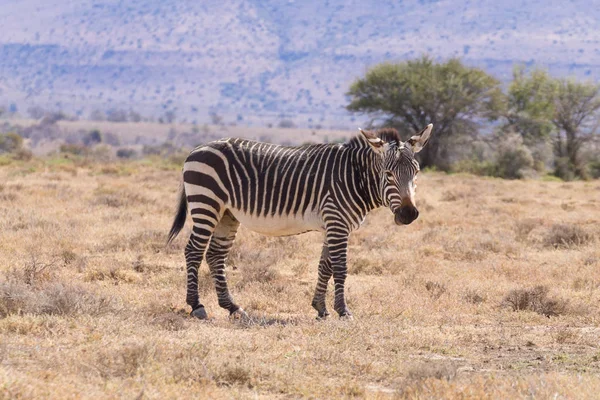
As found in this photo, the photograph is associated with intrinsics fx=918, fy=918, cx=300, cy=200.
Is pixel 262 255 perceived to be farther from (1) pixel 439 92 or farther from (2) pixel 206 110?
(2) pixel 206 110

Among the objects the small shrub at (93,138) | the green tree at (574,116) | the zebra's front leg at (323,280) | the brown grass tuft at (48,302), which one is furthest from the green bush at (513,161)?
the small shrub at (93,138)

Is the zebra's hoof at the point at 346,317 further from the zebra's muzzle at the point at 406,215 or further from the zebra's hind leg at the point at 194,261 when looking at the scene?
the zebra's hind leg at the point at 194,261

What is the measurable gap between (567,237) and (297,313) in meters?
7.21

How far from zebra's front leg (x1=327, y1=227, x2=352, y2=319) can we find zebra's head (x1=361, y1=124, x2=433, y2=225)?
58cm

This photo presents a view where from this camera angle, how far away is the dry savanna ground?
6422 millimetres

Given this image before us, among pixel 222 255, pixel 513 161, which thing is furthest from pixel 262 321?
pixel 513 161

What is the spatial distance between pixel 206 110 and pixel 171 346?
19056 centimetres

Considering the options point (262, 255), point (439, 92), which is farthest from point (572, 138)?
point (262, 255)

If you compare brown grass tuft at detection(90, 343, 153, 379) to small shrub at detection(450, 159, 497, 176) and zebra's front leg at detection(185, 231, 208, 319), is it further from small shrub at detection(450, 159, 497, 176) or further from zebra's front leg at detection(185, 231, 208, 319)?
small shrub at detection(450, 159, 497, 176)

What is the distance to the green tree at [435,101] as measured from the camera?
41.8 meters

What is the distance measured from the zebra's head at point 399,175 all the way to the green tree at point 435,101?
31.7m

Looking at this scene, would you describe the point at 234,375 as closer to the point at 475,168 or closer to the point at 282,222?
the point at 282,222

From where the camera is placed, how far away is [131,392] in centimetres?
591

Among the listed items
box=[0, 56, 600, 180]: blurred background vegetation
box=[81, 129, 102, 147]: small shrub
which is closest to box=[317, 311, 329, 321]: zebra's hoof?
box=[0, 56, 600, 180]: blurred background vegetation
